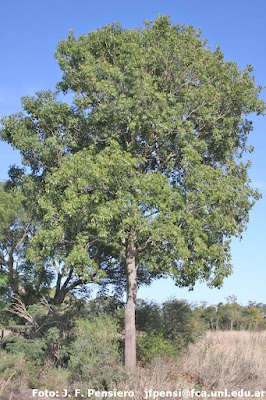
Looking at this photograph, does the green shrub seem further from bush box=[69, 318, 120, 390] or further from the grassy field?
bush box=[69, 318, 120, 390]

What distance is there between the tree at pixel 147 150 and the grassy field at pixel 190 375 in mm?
2417

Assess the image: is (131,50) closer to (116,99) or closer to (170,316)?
(116,99)

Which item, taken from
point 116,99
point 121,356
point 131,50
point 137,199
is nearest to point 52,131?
point 116,99

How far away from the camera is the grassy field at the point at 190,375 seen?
11.8 metres

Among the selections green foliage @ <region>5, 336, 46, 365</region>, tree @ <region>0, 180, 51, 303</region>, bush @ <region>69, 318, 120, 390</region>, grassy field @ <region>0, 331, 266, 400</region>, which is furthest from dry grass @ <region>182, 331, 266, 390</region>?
tree @ <region>0, 180, 51, 303</region>

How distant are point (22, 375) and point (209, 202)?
30.9ft

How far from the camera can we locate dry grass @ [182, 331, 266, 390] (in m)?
12.2

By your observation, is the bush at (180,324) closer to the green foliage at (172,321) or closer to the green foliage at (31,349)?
the green foliage at (172,321)

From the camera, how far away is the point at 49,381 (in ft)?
47.8

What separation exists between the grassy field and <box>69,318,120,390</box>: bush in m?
0.36

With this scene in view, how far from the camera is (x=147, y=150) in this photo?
57.6ft

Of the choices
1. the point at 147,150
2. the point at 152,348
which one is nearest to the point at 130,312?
the point at 152,348

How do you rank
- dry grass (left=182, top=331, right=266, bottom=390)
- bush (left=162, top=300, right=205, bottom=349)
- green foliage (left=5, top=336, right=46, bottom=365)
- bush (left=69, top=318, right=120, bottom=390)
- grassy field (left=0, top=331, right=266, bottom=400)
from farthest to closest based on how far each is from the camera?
bush (left=162, top=300, right=205, bottom=349), green foliage (left=5, top=336, right=46, bottom=365), bush (left=69, top=318, right=120, bottom=390), dry grass (left=182, top=331, right=266, bottom=390), grassy field (left=0, top=331, right=266, bottom=400)

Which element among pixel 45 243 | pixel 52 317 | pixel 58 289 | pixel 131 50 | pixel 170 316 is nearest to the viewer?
pixel 45 243
